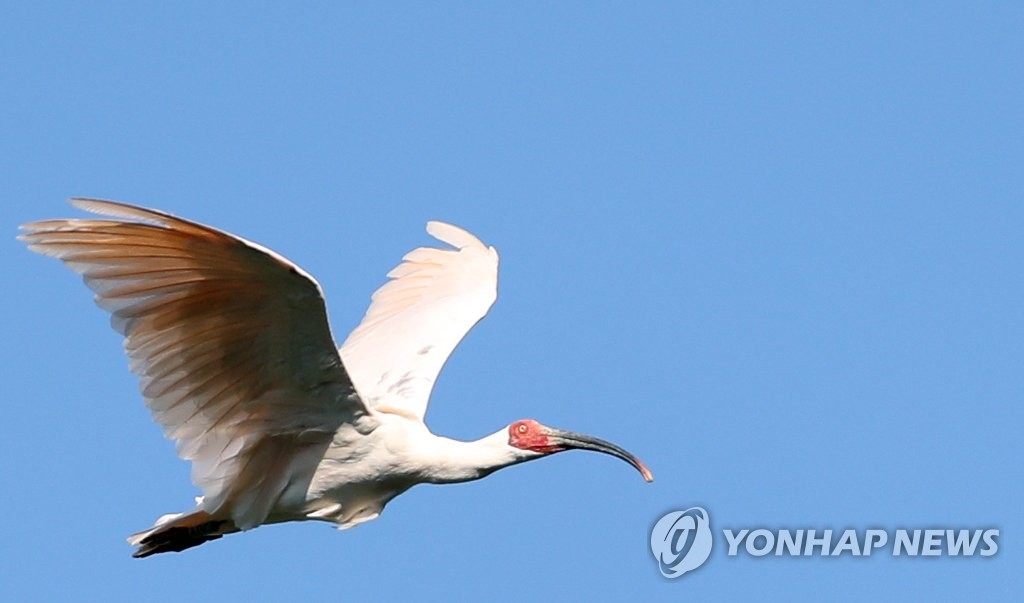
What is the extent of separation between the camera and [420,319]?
18.1 m

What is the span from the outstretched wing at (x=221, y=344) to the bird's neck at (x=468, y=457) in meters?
0.78

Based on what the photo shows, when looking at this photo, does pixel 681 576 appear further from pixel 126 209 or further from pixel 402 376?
pixel 126 209

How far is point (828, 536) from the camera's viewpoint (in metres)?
16.7

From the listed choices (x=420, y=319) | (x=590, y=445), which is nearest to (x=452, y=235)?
(x=420, y=319)

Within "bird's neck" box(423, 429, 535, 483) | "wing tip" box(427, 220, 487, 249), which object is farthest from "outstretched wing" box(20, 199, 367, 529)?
"wing tip" box(427, 220, 487, 249)

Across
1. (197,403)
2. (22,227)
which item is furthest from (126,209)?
(197,403)

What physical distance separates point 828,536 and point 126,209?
Answer: 710cm

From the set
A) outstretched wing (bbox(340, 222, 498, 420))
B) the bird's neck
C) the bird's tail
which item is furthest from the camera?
outstretched wing (bbox(340, 222, 498, 420))

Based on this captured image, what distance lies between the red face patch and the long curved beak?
9cm

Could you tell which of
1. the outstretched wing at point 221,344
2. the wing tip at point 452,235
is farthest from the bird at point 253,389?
the wing tip at point 452,235

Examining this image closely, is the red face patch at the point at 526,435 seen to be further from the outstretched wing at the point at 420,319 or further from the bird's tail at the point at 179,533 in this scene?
the bird's tail at the point at 179,533

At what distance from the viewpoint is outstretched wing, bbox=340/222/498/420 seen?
1681cm

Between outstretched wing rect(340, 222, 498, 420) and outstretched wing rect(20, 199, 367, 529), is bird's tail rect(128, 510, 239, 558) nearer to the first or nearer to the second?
outstretched wing rect(20, 199, 367, 529)

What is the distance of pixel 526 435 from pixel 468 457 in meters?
0.52
